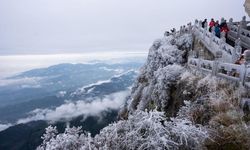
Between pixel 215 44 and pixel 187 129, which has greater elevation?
pixel 215 44

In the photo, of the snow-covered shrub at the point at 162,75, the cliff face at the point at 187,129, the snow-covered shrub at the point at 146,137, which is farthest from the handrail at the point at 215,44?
the snow-covered shrub at the point at 146,137

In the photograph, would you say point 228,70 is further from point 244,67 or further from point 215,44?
point 215,44

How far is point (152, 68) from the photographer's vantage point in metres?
35.1

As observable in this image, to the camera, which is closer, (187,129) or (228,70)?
(187,129)

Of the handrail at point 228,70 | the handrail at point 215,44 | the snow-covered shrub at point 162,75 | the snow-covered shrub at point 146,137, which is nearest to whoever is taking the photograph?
the snow-covered shrub at point 146,137

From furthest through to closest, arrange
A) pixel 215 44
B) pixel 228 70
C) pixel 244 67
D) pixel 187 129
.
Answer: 1. pixel 215 44
2. pixel 228 70
3. pixel 244 67
4. pixel 187 129

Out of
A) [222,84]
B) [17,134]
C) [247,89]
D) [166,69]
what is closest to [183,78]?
[166,69]

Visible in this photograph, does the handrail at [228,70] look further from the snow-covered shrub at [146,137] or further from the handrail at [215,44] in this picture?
the snow-covered shrub at [146,137]

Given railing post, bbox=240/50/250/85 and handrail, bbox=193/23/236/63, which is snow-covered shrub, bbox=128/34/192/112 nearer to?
handrail, bbox=193/23/236/63

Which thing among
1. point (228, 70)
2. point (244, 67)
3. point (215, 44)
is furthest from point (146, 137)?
point (215, 44)

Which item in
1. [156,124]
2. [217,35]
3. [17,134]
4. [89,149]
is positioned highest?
[217,35]

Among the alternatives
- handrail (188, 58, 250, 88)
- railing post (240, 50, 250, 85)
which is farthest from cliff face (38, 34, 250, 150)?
railing post (240, 50, 250, 85)

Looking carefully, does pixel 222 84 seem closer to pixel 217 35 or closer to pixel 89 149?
pixel 89 149

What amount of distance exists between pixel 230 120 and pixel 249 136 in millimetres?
1616
